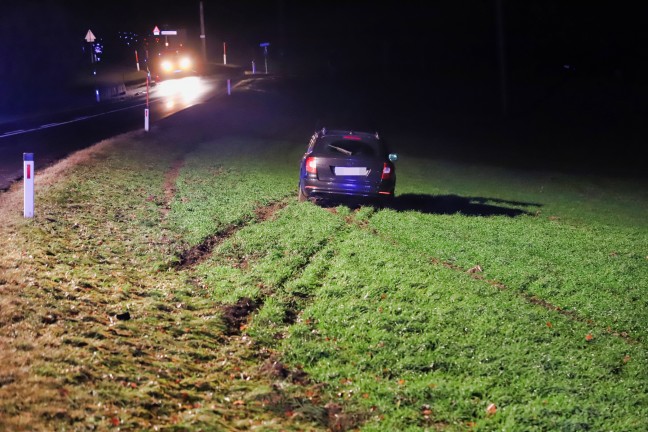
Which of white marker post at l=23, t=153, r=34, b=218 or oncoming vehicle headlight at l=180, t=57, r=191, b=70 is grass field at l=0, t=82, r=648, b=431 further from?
oncoming vehicle headlight at l=180, t=57, r=191, b=70

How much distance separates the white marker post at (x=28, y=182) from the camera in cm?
964

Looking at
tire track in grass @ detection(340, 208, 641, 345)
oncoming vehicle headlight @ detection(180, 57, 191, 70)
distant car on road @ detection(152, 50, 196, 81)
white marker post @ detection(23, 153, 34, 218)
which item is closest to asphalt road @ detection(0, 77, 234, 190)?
white marker post @ detection(23, 153, 34, 218)

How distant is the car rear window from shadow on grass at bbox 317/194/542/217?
3.59 feet

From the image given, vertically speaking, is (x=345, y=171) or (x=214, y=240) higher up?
(x=345, y=171)

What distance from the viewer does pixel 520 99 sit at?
3916 cm

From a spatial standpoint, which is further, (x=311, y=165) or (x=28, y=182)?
(x=311, y=165)

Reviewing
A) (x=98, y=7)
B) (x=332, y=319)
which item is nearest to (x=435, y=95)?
(x=332, y=319)

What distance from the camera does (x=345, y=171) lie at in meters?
12.2

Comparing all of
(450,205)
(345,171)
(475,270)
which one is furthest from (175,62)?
(475,270)

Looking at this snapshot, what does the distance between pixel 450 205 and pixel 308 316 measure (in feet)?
25.0

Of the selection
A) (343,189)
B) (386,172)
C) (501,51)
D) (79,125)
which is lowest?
(343,189)

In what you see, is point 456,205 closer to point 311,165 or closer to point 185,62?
point 311,165

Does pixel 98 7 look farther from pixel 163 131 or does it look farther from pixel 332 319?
pixel 332 319

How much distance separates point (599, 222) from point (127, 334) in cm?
1085
